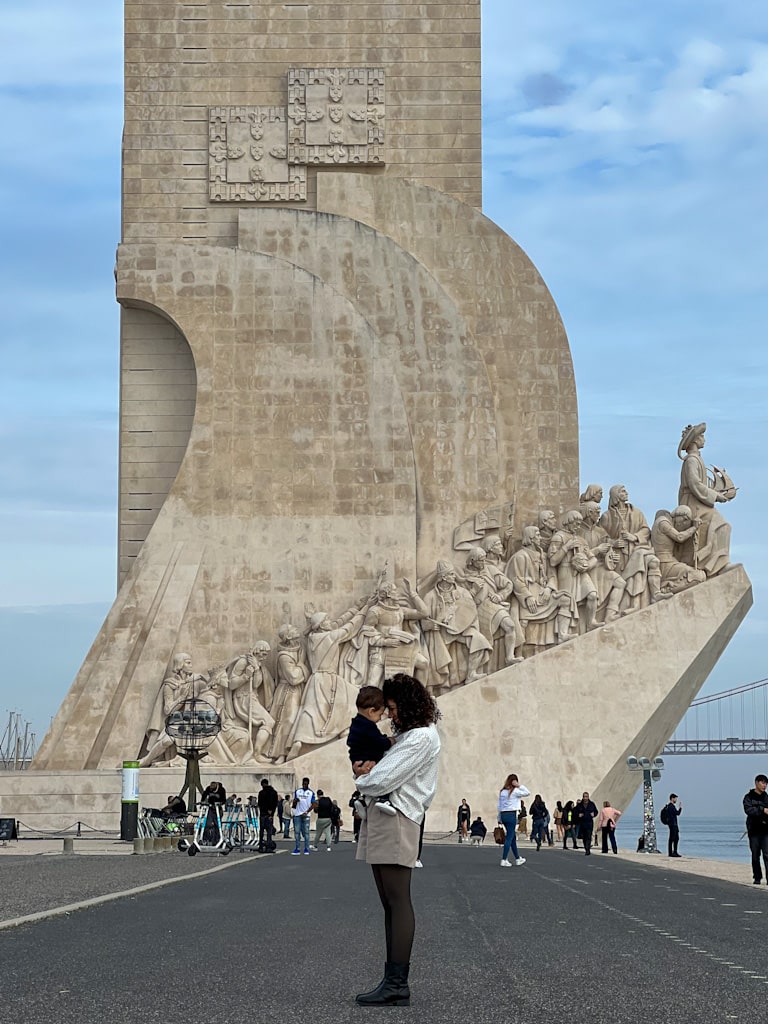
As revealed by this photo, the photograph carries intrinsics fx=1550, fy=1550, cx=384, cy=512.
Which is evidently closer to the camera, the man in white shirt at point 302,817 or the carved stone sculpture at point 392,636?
the man in white shirt at point 302,817

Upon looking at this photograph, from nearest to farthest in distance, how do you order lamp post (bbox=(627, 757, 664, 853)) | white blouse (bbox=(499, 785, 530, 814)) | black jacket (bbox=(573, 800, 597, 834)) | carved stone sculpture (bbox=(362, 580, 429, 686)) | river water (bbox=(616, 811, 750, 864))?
white blouse (bbox=(499, 785, 530, 814)), black jacket (bbox=(573, 800, 597, 834)), lamp post (bbox=(627, 757, 664, 853)), carved stone sculpture (bbox=(362, 580, 429, 686)), river water (bbox=(616, 811, 750, 864))

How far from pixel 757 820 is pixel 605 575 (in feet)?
33.3

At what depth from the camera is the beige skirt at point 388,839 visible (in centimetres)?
416

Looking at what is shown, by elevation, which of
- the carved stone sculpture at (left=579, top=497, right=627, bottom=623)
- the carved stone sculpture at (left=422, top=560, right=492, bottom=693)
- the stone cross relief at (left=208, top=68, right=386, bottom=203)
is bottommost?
the carved stone sculpture at (left=422, top=560, right=492, bottom=693)

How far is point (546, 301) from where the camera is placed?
2288 cm

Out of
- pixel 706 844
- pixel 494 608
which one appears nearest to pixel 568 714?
pixel 494 608

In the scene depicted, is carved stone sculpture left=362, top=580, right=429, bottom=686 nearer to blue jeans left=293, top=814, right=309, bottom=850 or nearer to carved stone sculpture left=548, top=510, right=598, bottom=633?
carved stone sculpture left=548, top=510, right=598, bottom=633

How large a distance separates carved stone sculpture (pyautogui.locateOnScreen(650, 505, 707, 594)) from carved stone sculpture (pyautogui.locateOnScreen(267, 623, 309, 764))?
4899mm

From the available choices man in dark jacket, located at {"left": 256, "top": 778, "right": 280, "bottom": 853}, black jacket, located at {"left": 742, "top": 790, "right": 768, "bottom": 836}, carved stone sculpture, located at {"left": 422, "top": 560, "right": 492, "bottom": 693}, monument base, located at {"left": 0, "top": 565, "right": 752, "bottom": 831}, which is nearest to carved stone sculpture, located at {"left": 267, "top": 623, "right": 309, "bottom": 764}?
monument base, located at {"left": 0, "top": 565, "right": 752, "bottom": 831}

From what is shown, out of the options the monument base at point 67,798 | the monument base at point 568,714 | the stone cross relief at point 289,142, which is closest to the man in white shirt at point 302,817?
the monument base at point 67,798

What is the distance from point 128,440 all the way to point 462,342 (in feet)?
16.7

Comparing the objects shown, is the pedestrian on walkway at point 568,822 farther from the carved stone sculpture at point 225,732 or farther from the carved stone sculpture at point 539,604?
the carved stone sculpture at point 225,732

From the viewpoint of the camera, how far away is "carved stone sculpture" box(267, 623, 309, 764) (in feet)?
65.1

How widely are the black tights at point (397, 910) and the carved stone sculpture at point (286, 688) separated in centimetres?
1567
